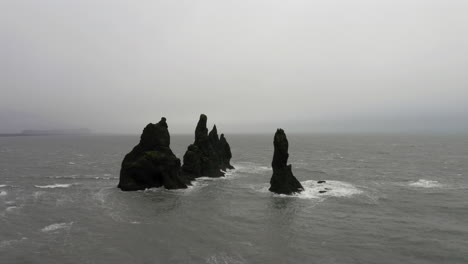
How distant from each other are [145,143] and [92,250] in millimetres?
32670

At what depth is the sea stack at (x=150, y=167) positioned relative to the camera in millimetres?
54531

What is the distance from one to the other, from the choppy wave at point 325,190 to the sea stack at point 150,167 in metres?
17.1

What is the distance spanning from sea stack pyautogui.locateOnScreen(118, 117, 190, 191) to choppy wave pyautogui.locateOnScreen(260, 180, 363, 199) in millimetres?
17109

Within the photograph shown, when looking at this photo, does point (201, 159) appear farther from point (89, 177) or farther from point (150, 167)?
point (89, 177)

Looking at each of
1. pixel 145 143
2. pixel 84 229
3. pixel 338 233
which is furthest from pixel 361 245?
pixel 145 143

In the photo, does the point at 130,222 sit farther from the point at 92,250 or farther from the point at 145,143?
the point at 145,143

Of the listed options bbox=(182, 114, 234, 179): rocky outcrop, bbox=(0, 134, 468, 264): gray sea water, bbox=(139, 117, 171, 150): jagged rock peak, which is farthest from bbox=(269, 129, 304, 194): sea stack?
bbox=(139, 117, 171, 150): jagged rock peak

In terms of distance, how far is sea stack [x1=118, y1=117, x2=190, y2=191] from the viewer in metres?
54.5

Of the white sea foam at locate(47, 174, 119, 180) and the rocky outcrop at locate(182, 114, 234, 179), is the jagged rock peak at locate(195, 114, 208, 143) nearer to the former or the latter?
the rocky outcrop at locate(182, 114, 234, 179)

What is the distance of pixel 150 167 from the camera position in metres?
54.9

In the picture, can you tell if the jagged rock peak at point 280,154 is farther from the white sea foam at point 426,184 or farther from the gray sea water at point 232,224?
the white sea foam at point 426,184

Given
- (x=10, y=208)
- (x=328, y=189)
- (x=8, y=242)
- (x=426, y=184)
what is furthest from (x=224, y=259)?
(x=426, y=184)

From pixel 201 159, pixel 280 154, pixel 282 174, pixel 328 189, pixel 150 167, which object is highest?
pixel 280 154

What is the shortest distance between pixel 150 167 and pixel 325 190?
32.3 meters
